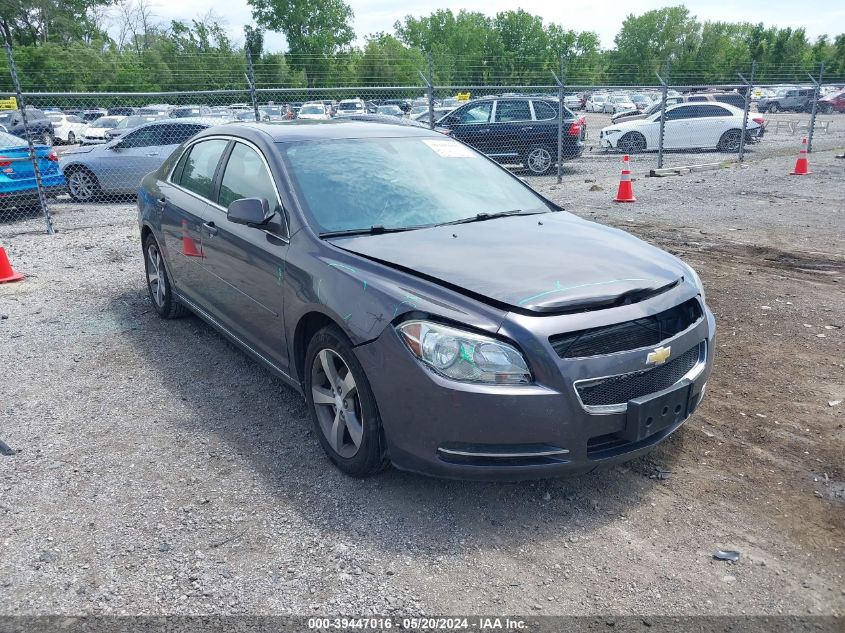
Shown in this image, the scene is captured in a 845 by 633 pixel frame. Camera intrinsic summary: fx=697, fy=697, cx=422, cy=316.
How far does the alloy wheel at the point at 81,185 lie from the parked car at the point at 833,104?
4312 centimetres

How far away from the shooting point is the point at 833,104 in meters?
42.5

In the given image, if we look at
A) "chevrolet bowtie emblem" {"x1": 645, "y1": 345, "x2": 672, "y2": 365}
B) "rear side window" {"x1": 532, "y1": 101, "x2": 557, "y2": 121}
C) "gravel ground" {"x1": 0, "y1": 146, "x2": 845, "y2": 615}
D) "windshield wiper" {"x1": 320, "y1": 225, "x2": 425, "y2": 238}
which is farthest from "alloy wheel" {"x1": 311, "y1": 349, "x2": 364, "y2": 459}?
"rear side window" {"x1": 532, "y1": 101, "x2": 557, "y2": 121}

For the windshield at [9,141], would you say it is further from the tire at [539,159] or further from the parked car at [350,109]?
the tire at [539,159]

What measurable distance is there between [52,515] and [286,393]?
157 cm

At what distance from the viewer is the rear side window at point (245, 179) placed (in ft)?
13.3

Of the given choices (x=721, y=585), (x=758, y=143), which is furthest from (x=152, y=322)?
(x=758, y=143)

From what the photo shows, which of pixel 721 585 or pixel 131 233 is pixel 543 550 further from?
pixel 131 233

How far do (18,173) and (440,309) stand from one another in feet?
32.5

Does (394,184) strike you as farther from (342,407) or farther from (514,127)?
(514,127)

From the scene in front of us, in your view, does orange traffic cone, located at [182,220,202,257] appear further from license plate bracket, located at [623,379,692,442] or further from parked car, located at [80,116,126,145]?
parked car, located at [80,116,126,145]

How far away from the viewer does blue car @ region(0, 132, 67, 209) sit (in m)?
10.2

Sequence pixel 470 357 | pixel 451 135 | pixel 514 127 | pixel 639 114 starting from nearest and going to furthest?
1. pixel 470 357
2. pixel 451 135
3. pixel 514 127
4. pixel 639 114

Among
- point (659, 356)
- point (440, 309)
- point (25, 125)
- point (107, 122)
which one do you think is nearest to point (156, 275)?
point (440, 309)

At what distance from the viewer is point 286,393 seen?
449cm
